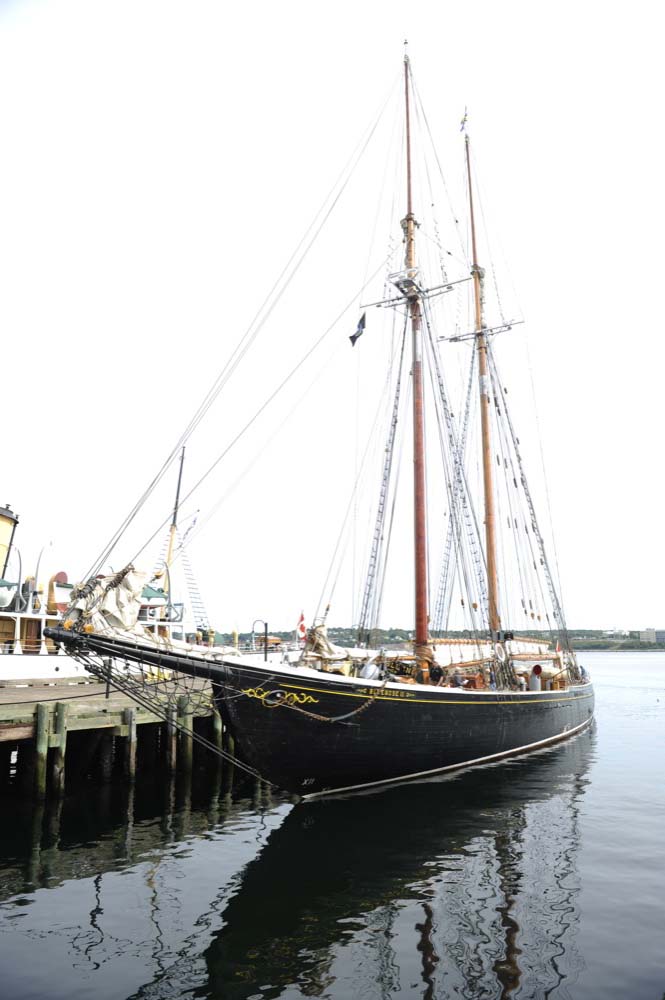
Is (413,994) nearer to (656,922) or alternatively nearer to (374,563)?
(656,922)

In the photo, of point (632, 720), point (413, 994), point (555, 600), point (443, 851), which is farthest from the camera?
point (632, 720)

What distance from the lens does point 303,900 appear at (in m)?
11.0

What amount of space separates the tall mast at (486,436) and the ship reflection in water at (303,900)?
14.6 metres

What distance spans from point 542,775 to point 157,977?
53.2 feet

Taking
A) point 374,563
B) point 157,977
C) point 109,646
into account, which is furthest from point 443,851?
point 374,563

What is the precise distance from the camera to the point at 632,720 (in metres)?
40.3

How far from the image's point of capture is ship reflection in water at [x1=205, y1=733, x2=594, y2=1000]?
8.51 meters

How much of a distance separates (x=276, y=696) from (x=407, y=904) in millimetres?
5753

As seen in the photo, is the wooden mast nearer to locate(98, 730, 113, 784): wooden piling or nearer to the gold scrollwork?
the gold scrollwork

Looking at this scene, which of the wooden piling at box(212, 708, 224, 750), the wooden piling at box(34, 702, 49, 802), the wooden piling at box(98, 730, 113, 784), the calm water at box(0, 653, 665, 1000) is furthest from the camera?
the wooden piling at box(212, 708, 224, 750)

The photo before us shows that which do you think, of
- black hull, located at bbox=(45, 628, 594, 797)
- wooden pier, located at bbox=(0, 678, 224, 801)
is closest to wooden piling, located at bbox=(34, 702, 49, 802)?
wooden pier, located at bbox=(0, 678, 224, 801)

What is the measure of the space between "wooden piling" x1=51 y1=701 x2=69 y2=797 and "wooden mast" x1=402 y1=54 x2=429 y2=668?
1092 centimetres

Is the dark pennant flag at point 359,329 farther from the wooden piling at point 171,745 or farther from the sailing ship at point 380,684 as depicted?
the wooden piling at point 171,745

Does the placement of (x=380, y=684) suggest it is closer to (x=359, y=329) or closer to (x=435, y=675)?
(x=435, y=675)
